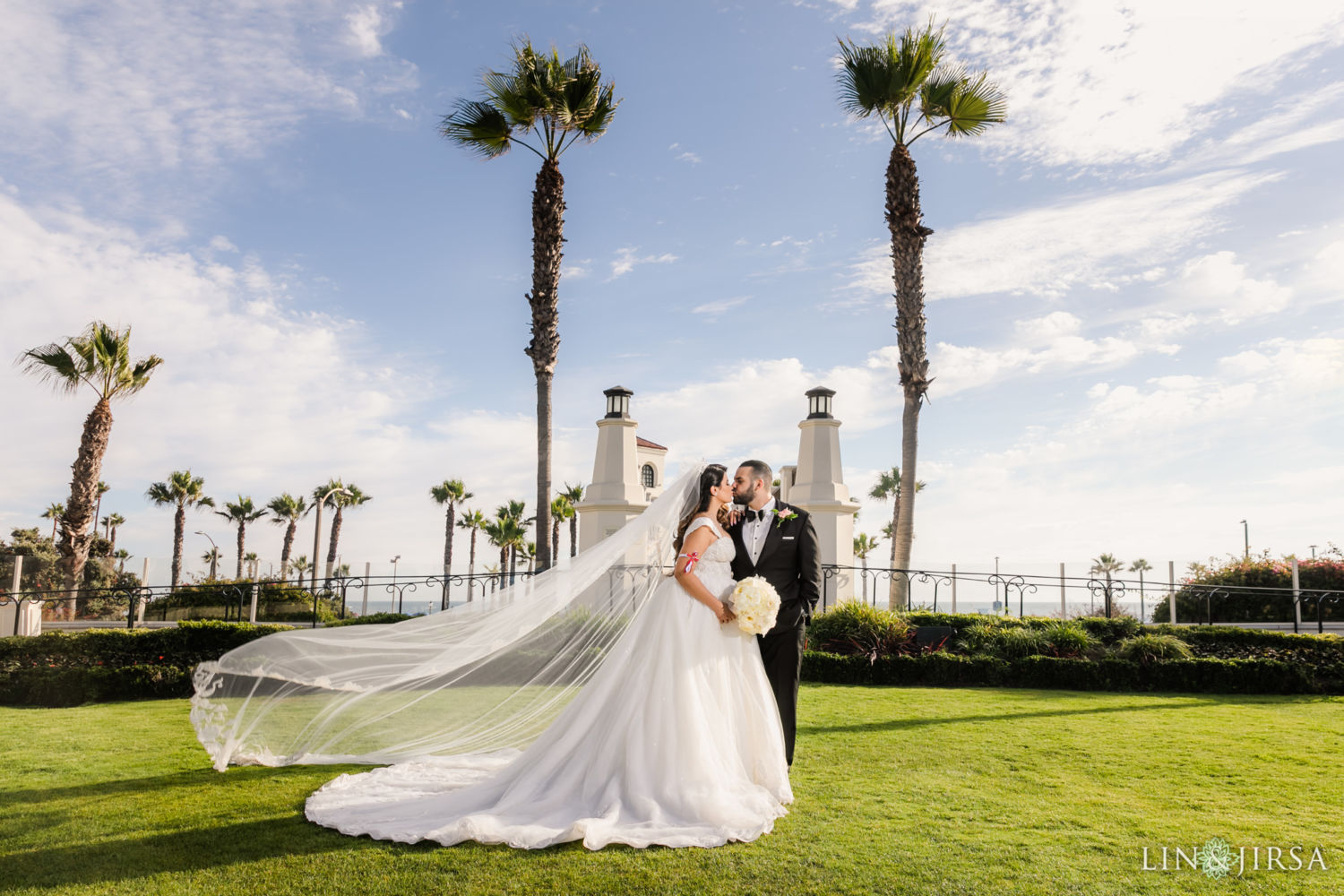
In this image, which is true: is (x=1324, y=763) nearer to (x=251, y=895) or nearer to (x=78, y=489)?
(x=251, y=895)

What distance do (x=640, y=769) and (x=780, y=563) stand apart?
1784 mm

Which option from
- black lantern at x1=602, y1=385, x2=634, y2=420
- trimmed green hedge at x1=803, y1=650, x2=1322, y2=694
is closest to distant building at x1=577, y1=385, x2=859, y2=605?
black lantern at x1=602, y1=385, x2=634, y2=420

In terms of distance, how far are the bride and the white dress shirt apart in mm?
369

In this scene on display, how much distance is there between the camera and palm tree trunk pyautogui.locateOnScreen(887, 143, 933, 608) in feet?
57.7

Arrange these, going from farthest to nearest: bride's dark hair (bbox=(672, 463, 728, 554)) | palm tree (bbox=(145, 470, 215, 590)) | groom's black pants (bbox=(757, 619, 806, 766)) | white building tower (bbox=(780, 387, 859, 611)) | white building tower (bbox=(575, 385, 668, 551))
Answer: palm tree (bbox=(145, 470, 215, 590)) → white building tower (bbox=(575, 385, 668, 551)) → white building tower (bbox=(780, 387, 859, 611)) → groom's black pants (bbox=(757, 619, 806, 766)) → bride's dark hair (bbox=(672, 463, 728, 554))

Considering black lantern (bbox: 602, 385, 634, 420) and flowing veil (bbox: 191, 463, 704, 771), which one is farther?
black lantern (bbox: 602, 385, 634, 420)

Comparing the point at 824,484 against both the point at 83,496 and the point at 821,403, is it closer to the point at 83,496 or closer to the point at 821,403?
the point at 821,403

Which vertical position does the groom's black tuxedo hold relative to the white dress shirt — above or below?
below

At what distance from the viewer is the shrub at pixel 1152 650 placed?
11.7 meters

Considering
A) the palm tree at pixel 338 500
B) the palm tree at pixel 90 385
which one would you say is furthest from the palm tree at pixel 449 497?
the palm tree at pixel 90 385

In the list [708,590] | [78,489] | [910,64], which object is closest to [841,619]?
[708,590]

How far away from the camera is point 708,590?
5566 mm

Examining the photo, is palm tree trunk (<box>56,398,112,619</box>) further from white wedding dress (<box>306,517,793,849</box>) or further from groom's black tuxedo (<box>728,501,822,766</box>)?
groom's black tuxedo (<box>728,501,822,766</box>)

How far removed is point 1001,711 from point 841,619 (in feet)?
13.3
